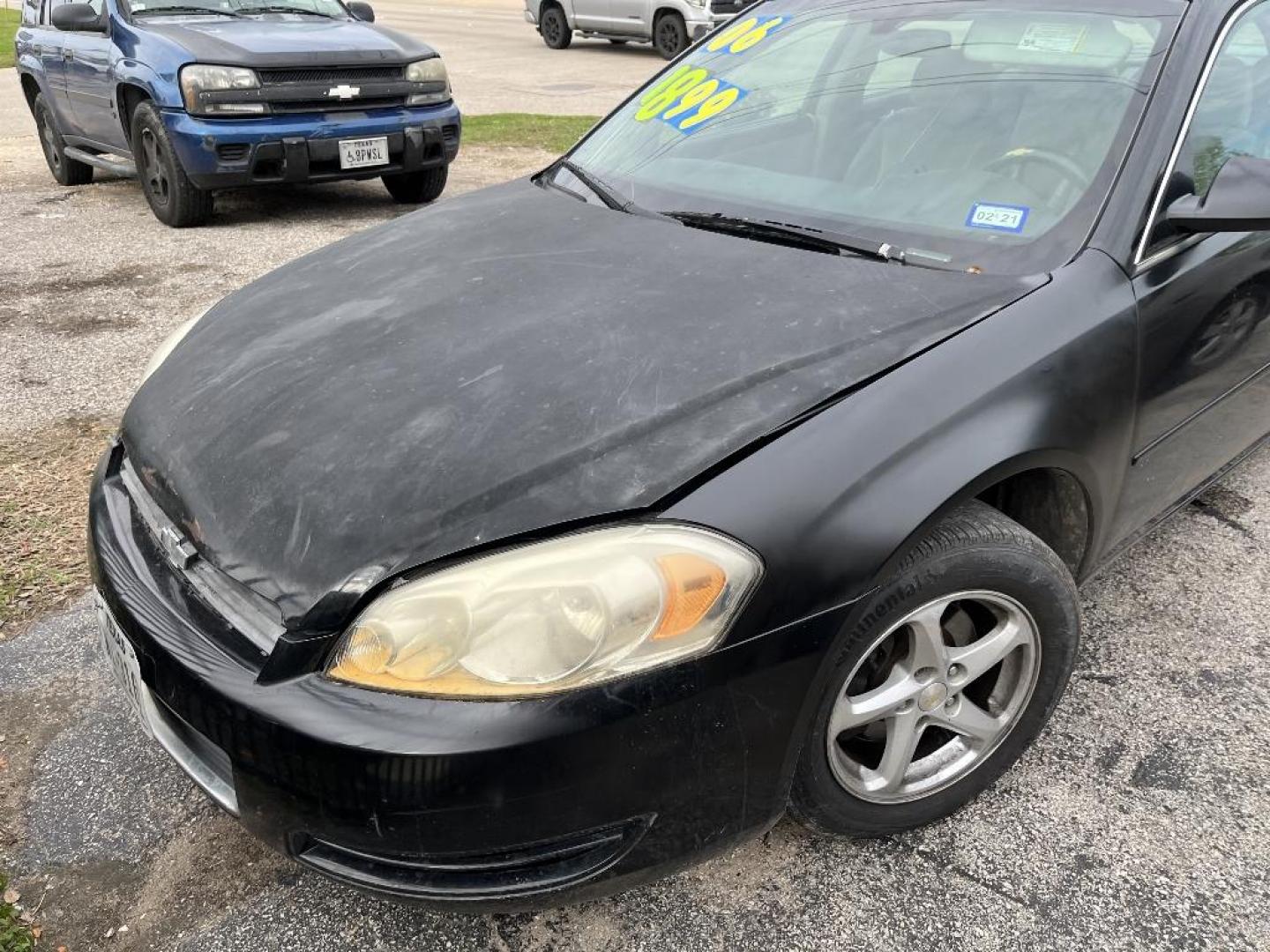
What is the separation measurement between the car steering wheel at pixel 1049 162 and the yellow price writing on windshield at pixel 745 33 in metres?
1.01

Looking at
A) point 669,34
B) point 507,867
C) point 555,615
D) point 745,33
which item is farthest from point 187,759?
point 669,34

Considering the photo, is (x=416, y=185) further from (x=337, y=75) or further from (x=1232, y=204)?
(x=1232, y=204)

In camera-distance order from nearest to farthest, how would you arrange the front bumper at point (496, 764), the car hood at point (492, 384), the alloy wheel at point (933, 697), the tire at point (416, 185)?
the front bumper at point (496, 764) < the car hood at point (492, 384) < the alloy wheel at point (933, 697) < the tire at point (416, 185)

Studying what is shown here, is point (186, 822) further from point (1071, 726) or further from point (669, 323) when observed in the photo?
point (1071, 726)

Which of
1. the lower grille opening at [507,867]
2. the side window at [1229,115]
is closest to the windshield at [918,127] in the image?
the side window at [1229,115]

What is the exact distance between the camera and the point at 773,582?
147cm

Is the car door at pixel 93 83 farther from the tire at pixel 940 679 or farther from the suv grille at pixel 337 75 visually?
the tire at pixel 940 679

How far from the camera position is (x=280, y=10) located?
6879 mm

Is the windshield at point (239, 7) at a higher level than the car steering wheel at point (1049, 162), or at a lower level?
lower

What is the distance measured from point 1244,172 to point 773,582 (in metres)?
1.42

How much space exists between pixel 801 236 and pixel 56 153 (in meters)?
7.70

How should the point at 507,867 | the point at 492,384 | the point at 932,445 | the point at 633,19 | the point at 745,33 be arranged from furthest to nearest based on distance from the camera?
the point at 633,19
the point at 745,33
the point at 492,384
the point at 932,445
the point at 507,867

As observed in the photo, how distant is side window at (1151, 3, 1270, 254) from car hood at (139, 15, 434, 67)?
520 centimetres

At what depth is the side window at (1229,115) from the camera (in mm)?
2113
